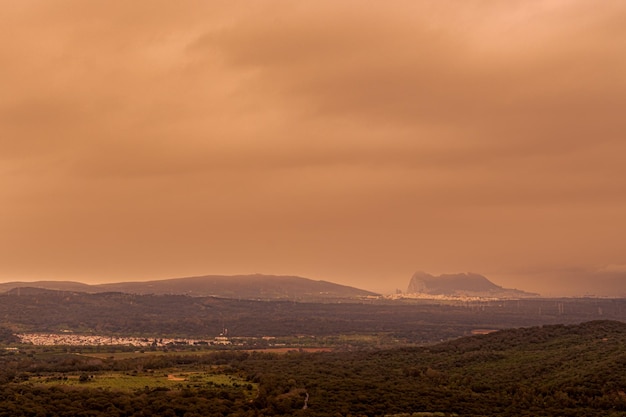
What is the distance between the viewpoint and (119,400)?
104 meters

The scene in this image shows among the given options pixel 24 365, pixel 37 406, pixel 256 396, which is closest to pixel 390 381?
pixel 256 396

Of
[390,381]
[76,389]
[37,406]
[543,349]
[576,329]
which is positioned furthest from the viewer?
[576,329]

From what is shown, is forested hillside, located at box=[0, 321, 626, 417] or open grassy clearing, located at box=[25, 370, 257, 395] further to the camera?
open grassy clearing, located at box=[25, 370, 257, 395]

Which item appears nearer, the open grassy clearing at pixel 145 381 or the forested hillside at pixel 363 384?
the forested hillside at pixel 363 384

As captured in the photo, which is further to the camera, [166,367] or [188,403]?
[166,367]

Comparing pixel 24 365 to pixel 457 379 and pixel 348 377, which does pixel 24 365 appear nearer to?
pixel 348 377

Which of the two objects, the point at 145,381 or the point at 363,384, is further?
the point at 145,381

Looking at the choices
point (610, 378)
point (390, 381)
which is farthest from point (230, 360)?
point (610, 378)

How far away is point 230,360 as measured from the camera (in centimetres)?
18950

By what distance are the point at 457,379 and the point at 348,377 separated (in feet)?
65.5

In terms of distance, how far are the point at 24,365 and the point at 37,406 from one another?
86519 millimetres

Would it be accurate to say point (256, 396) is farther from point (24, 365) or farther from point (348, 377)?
point (24, 365)

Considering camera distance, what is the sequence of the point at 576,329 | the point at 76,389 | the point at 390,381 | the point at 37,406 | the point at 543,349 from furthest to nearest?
the point at 576,329
the point at 543,349
the point at 390,381
the point at 76,389
the point at 37,406

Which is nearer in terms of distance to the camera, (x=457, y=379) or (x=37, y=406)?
(x=37, y=406)
